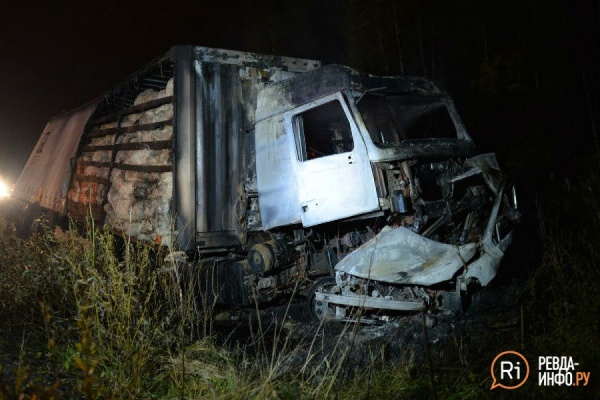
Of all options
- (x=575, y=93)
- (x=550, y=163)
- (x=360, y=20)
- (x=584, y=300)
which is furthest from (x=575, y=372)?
(x=360, y=20)

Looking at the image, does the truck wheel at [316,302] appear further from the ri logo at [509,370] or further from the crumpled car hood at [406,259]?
the ri logo at [509,370]

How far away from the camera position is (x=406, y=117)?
5.00 m

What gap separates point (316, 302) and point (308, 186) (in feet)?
4.18

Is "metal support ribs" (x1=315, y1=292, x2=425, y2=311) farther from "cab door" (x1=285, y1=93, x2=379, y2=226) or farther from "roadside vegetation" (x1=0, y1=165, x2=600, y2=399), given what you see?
"cab door" (x1=285, y1=93, x2=379, y2=226)

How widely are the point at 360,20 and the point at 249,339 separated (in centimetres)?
1558

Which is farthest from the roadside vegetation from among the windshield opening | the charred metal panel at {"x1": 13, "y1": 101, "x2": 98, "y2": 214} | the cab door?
the charred metal panel at {"x1": 13, "y1": 101, "x2": 98, "y2": 214}

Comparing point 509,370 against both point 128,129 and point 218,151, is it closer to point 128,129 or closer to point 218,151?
point 218,151

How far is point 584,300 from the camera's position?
287 centimetres

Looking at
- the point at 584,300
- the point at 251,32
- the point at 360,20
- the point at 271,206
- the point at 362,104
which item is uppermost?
the point at 251,32

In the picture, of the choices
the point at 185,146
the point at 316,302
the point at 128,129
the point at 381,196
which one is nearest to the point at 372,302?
the point at 316,302

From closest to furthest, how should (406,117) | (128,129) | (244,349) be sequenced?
(244,349)
(406,117)
(128,129)

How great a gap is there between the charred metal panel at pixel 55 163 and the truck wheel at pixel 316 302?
195 inches

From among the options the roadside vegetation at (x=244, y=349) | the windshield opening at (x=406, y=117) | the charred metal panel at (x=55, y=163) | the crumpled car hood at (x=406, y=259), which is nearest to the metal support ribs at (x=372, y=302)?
the roadside vegetation at (x=244, y=349)

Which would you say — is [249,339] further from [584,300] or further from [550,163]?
[550,163]
